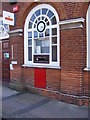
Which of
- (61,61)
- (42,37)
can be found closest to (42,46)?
(42,37)

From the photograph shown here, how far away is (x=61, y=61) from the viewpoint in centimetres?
599

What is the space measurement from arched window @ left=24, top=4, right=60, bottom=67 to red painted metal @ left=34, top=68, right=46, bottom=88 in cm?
31

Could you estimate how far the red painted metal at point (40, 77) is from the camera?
21.9ft

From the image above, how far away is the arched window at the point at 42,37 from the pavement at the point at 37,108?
61.0 inches

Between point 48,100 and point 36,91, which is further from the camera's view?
point 36,91

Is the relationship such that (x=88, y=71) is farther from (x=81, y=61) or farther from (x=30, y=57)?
(x=30, y=57)

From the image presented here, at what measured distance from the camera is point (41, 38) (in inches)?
272

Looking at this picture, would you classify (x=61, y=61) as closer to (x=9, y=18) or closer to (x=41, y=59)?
(x=41, y=59)

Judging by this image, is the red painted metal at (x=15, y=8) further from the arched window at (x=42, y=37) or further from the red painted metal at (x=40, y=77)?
the red painted metal at (x=40, y=77)

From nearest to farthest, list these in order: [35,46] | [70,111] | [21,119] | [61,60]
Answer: [21,119] → [70,111] → [61,60] → [35,46]

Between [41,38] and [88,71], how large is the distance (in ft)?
8.68

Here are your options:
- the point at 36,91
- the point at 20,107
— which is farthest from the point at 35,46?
the point at 20,107

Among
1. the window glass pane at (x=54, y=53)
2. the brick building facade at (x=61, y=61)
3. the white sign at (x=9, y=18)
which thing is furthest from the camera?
the white sign at (x=9, y=18)

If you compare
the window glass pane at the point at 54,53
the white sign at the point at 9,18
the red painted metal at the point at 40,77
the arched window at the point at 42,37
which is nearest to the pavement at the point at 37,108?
the red painted metal at the point at 40,77
